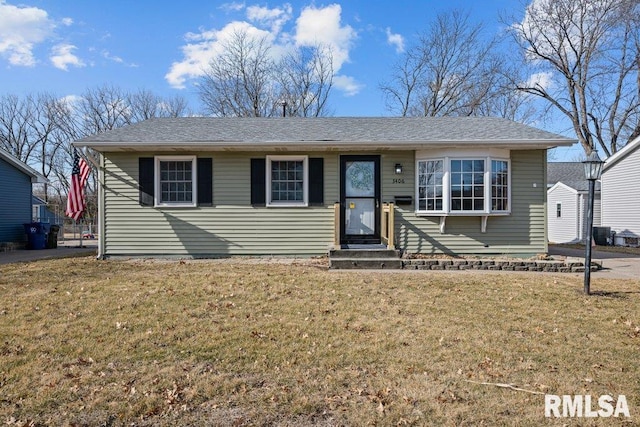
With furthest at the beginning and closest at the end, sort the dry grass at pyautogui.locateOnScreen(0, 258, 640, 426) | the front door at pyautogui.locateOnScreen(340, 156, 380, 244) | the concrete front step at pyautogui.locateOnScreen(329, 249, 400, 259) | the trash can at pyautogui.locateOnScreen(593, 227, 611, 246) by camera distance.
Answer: the trash can at pyautogui.locateOnScreen(593, 227, 611, 246)
the front door at pyautogui.locateOnScreen(340, 156, 380, 244)
the concrete front step at pyautogui.locateOnScreen(329, 249, 400, 259)
the dry grass at pyautogui.locateOnScreen(0, 258, 640, 426)

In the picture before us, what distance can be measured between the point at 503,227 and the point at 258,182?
20.5 ft

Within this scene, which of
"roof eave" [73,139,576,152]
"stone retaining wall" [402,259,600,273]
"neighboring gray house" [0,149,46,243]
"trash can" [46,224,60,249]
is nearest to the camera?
"stone retaining wall" [402,259,600,273]

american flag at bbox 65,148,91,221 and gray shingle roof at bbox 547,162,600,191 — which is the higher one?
gray shingle roof at bbox 547,162,600,191

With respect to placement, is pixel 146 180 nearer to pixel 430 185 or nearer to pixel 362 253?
pixel 362 253

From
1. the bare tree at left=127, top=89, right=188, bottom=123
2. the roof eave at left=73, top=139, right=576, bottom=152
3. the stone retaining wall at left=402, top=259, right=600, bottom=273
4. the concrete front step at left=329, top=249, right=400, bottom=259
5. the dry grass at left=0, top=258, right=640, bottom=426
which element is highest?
the bare tree at left=127, top=89, right=188, bottom=123

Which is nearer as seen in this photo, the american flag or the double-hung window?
the double-hung window

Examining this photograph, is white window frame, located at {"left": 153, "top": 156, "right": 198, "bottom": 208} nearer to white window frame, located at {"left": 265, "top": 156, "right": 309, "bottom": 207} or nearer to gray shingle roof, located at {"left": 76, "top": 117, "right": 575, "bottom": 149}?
gray shingle roof, located at {"left": 76, "top": 117, "right": 575, "bottom": 149}

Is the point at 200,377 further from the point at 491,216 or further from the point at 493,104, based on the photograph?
the point at 493,104

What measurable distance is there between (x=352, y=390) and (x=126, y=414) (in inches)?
64.8

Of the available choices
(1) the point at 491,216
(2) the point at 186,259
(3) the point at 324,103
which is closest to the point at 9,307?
(2) the point at 186,259

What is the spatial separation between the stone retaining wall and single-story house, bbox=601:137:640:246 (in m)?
10.5

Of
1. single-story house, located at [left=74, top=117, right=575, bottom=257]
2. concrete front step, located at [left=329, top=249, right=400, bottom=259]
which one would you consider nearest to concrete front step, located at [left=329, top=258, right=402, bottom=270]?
concrete front step, located at [left=329, top=249, right=400, bottom=259]

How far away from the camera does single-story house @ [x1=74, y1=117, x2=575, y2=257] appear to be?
29.2 ft

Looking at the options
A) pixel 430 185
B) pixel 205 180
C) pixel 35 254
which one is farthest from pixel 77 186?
pixel 430 185
